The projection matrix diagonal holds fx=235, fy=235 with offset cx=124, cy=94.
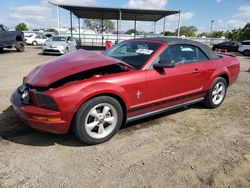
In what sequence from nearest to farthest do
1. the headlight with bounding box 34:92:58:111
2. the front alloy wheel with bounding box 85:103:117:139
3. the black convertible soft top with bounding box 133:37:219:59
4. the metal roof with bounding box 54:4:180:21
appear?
the headlight with bounding box 34:92:58:111, the front alloy wheel with bounding box 85:103:117:139, the black convertible soft top with bounding box 133:37:219:59, the metal roof with bounding box 54:4:180:21

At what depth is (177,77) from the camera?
411 centimetres

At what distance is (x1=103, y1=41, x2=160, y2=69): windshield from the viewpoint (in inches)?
155

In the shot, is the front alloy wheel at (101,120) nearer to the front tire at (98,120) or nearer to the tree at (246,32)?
the front tire at (98,120)

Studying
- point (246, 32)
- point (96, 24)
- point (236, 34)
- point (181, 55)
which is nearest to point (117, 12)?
point (181, 55)

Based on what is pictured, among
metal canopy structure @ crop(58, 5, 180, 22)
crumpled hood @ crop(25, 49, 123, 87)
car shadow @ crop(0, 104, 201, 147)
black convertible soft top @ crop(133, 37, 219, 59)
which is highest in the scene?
metal canopy structure @ crop(58, 5, 180, 22)

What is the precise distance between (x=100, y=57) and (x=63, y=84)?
94cm

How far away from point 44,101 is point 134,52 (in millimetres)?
1899

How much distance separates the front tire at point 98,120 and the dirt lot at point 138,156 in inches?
6.2

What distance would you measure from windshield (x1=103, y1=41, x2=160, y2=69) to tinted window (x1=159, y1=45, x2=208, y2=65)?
217 millimetres

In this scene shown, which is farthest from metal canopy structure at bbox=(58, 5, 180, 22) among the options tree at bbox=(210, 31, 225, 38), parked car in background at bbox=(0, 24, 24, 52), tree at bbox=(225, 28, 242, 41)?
tree at bbox=(210, 31, 225, 38)

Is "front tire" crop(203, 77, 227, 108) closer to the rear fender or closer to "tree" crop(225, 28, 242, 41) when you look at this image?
the rear fender

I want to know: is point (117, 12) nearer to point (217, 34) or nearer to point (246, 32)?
point (246, 32)

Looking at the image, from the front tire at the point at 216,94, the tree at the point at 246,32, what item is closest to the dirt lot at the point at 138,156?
the front tire at the point at 216,94

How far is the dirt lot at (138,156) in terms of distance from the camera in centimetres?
270
